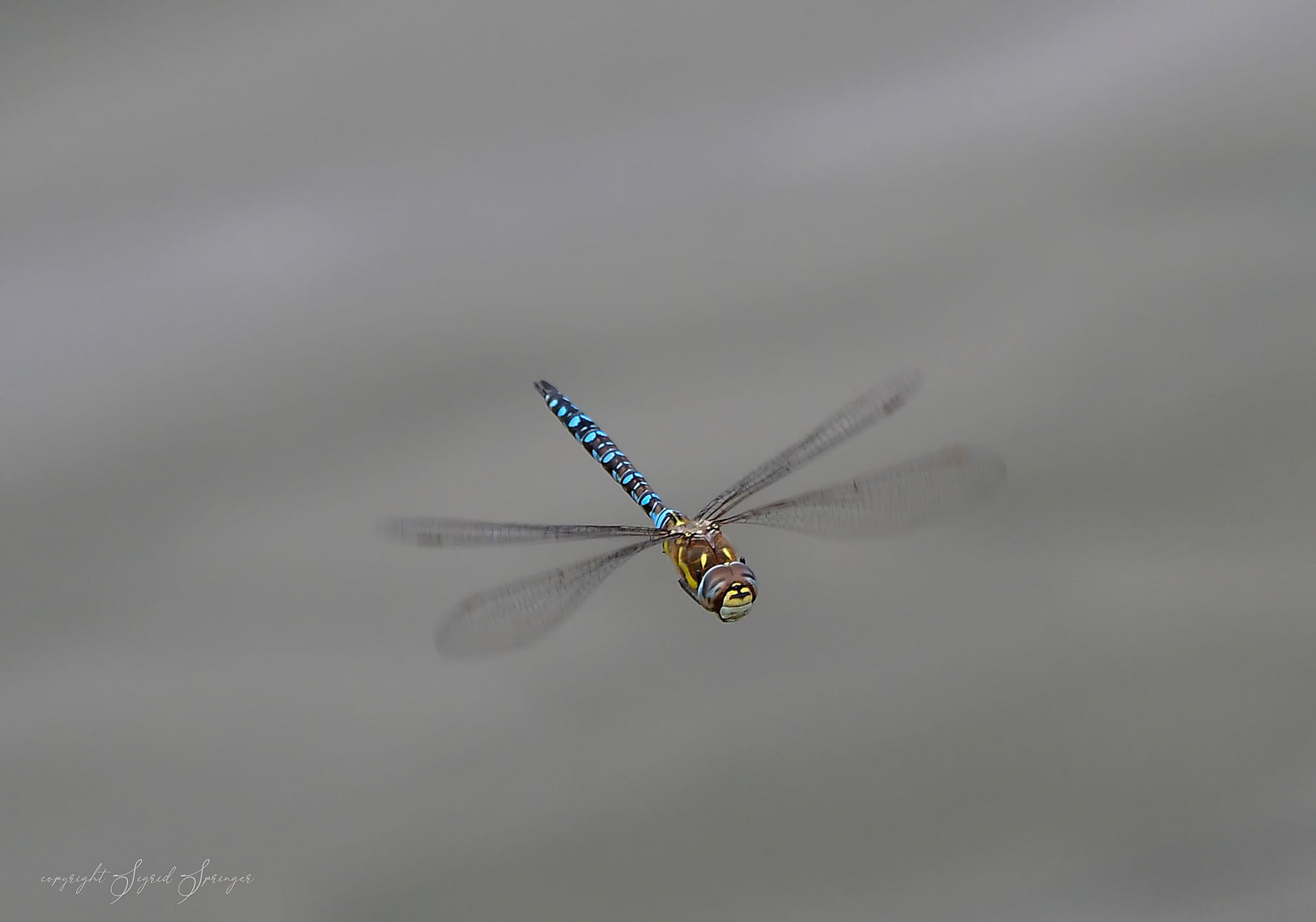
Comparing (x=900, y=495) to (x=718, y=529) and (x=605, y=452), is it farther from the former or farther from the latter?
(x=605, y=452)

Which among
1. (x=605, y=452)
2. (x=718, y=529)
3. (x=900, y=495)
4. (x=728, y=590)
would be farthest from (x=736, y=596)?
(x=605, y=452)

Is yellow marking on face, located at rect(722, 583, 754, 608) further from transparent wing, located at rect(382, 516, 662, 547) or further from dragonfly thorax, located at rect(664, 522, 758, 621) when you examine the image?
transparent wing, located at rect(382, 516, 662, 547)

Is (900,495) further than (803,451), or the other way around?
(803,451)

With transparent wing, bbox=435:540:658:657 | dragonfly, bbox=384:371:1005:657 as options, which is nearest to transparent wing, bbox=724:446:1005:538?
dragonfly, bbox=384:371:1005:657

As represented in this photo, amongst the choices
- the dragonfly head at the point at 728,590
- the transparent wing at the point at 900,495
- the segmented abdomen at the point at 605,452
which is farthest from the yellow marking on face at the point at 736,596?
the segmented abdomen at the point at 605,452

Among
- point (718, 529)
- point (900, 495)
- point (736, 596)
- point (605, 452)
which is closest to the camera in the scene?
point (736, 596)
